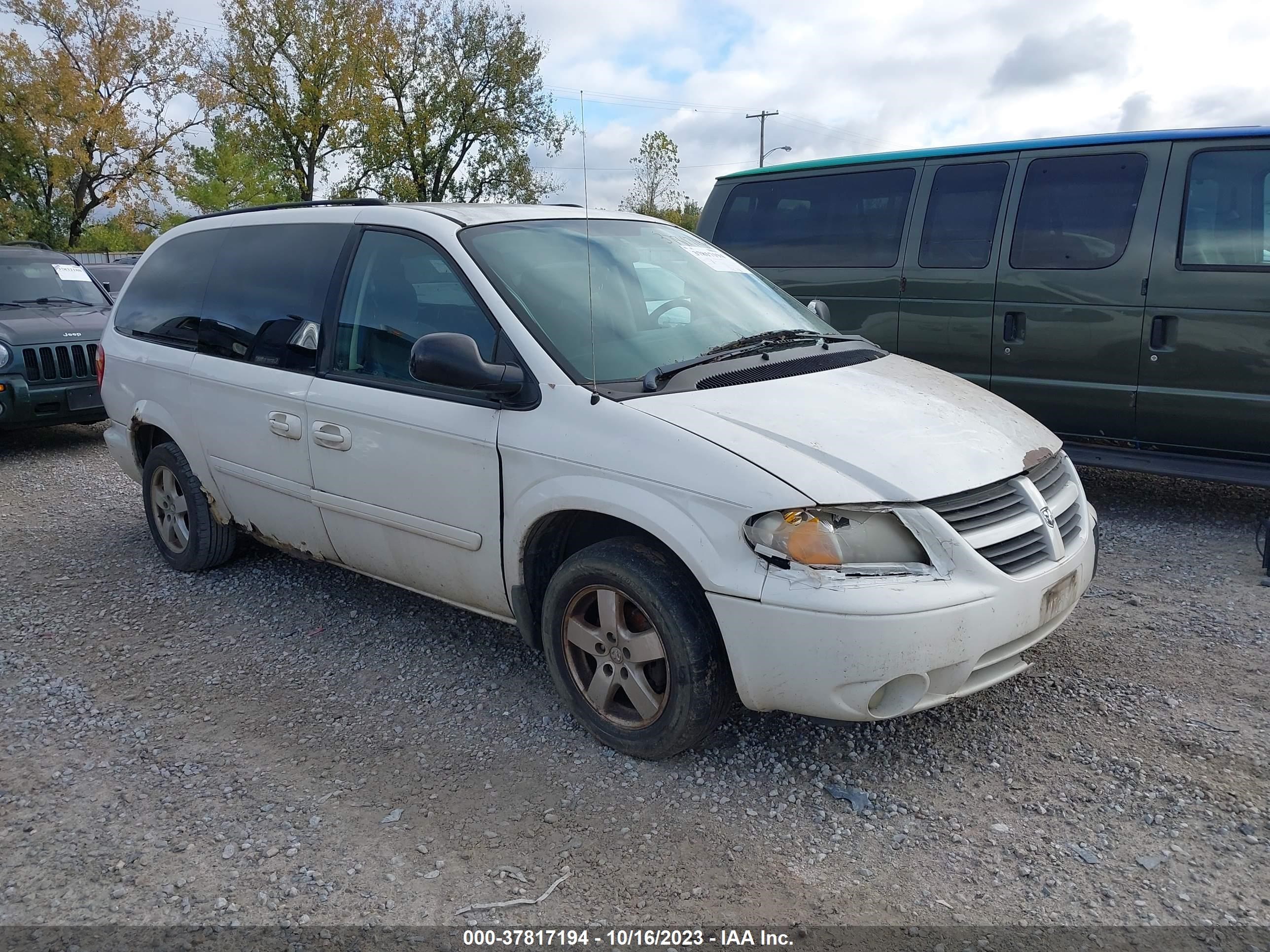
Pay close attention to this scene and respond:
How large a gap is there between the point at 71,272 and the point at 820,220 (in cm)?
751

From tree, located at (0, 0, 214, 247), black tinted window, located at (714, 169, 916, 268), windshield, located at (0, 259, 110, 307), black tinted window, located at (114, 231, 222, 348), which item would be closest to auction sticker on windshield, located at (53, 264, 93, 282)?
windshield, located at (0, 259, 110, 307)

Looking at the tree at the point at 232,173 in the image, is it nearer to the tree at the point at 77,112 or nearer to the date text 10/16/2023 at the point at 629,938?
the tree at the point at 77,112

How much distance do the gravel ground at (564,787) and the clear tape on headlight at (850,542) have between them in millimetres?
761

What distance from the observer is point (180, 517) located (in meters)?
5.18

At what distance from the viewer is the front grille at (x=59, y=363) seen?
825cm

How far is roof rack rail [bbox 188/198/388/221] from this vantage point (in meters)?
4.33

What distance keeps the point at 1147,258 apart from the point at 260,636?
5.00m

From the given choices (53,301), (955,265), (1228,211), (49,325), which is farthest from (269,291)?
(53,301)

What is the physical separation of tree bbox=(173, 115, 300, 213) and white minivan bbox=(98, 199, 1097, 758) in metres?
36.3

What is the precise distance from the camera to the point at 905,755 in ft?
10.7

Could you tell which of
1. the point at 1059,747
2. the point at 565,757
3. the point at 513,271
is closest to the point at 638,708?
the point at 565,757

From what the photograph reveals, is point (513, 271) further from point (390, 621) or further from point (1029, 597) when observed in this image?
point (1029, 597)

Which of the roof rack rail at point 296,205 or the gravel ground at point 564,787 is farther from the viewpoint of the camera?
the roof rack rail at point 296,205

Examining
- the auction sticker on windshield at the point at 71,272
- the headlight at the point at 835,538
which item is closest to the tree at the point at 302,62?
the auction sticker on windshield at the point at 71,272
